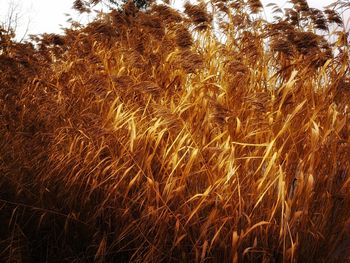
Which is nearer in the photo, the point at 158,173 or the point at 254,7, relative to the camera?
the point at 158,173

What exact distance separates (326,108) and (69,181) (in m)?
1.85

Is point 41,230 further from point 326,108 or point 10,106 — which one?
point 326,108

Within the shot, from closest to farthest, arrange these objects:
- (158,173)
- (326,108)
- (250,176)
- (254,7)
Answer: (250,176)
(158,173)
(326,108)
(254,7)

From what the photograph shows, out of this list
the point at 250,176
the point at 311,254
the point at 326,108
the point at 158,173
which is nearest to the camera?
the point at 311,254

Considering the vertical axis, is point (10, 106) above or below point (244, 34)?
below

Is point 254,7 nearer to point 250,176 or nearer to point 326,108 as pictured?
point 326,108

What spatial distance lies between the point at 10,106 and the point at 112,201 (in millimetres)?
1897

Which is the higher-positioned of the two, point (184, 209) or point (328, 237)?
point (184, 209)

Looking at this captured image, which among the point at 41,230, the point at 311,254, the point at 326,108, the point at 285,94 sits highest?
the point at 285,94

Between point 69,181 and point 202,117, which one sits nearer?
point 69,181

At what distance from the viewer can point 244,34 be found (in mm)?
4078

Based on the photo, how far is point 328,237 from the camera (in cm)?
229

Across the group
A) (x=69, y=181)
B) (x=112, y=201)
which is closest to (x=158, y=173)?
(x=112, y=201)

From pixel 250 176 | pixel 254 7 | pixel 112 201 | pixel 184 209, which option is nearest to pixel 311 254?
pixel 250 176
